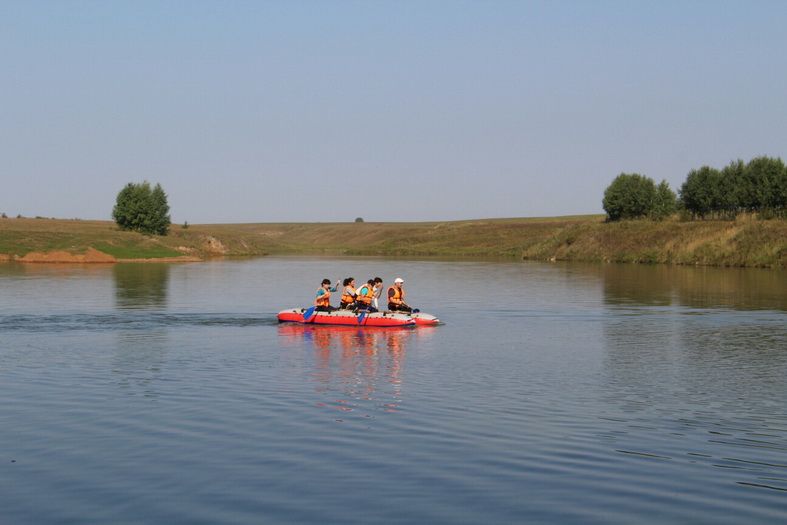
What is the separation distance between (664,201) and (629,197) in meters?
4.97

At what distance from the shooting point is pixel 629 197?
13912 centimetres

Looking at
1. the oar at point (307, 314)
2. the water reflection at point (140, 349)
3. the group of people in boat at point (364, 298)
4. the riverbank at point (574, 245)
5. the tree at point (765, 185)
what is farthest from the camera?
the tree at point (765, 185)

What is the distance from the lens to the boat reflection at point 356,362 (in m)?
22.0

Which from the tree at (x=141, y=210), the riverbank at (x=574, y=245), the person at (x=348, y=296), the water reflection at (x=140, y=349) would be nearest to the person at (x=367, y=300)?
the person at (x=348, y=296)

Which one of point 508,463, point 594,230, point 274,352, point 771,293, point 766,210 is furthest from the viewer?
point 594,230

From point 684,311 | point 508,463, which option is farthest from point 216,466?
point 684,311

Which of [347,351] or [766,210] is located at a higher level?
[766,210]

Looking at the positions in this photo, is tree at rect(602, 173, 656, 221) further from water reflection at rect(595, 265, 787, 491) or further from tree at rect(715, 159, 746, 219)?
water reflection at rect(595, 265, 787, 491)

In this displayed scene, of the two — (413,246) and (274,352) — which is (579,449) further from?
(413,246)

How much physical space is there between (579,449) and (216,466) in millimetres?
6089

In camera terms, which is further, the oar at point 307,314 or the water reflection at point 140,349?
the oar at point 307,314

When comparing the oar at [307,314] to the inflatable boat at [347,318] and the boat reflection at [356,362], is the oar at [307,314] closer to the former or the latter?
the inflatable boat at [347,318]

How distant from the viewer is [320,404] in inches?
836

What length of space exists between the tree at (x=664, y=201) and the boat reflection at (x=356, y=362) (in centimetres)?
10542
